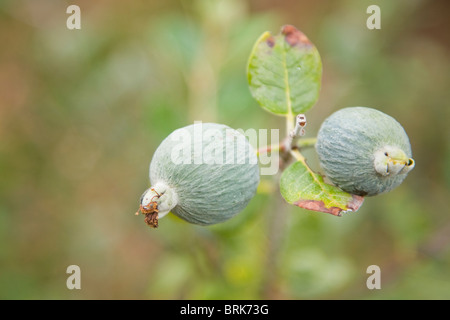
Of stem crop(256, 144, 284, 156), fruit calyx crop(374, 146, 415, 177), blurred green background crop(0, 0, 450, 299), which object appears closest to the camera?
fruit calyx crop(374, 146, 415, 177)

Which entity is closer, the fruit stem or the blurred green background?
the fruit stem

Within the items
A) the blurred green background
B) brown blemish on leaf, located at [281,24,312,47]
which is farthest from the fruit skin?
the blurred green background

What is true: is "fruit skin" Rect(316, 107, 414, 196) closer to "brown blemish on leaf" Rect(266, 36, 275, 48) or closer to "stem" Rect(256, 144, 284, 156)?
"stem" Rect(256, 144, 284, 156)

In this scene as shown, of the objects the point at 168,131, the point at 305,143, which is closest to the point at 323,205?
the point at 305,143

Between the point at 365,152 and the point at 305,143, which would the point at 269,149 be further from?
the point at 365,152

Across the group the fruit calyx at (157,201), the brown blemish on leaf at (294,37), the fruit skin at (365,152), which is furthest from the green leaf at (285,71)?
the fruit calyx at (157,201)
